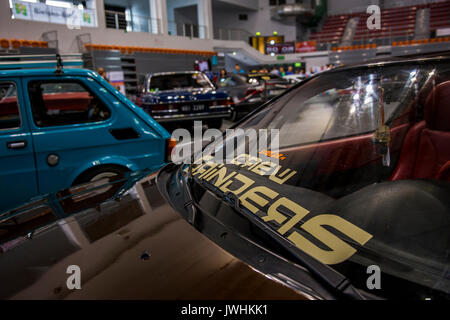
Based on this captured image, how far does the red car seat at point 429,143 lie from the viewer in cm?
155

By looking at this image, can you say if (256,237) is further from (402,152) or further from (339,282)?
(402,152)

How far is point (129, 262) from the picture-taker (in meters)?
1.06

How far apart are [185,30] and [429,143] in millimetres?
20243

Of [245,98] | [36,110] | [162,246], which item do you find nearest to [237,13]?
[245,98]

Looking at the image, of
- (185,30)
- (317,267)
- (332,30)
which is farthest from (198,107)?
(332,30)

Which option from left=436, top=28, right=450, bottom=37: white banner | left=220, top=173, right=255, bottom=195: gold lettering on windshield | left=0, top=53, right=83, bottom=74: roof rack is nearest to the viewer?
left=220, top=173, right=255, bottom=195: gold lettering on windshield

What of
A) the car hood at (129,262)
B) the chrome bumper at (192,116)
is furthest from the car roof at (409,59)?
the chrome bumper at (192,116)

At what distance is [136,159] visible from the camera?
10.2 feet

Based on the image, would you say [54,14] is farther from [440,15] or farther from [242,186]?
[440,15]

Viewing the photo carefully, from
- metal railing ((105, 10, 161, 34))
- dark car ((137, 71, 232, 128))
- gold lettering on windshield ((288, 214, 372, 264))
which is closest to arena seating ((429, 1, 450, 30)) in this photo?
metal railing ((105, 10, 161, 34))

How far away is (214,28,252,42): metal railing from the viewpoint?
2373 centimetres

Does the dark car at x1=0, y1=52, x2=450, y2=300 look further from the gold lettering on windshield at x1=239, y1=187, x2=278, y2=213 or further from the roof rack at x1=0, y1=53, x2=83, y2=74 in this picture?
the roof rack at x1=0, y1=53, x2=83, y2=74

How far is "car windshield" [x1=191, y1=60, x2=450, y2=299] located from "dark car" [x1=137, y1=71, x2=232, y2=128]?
15.4ft
